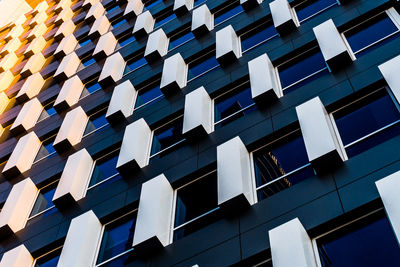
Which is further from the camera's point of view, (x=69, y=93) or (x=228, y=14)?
(x=69, y=93)

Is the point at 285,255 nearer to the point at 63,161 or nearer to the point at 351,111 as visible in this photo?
the point at 351,111

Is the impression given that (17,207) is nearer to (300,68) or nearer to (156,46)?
(156,46)

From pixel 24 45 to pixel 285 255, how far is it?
36134 mm

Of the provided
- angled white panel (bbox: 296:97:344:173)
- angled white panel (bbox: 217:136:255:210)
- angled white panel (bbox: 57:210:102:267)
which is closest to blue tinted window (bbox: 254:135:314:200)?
angled white panel (bbox: 217:136:255:210)

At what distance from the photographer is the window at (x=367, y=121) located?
1480 centimetres

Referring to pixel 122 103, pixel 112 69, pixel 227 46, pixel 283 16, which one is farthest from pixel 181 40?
pixel 283 16

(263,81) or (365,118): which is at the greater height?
(263,81)

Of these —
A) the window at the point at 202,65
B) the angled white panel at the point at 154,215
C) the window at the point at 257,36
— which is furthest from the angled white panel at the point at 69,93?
the angled white panel at the point at 154,215

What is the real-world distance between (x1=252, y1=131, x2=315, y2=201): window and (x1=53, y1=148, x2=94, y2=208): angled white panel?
23.7 feet

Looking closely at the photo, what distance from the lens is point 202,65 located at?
2467 cm

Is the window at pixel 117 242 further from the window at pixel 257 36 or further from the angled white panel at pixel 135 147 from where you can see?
the window at pixel 257 36

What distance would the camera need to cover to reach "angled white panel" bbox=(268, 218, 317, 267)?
38.5 ft

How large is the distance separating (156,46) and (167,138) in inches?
320

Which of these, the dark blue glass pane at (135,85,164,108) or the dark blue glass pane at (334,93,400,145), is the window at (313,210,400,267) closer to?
the dark blue glass pane at (334,93,400,145)
